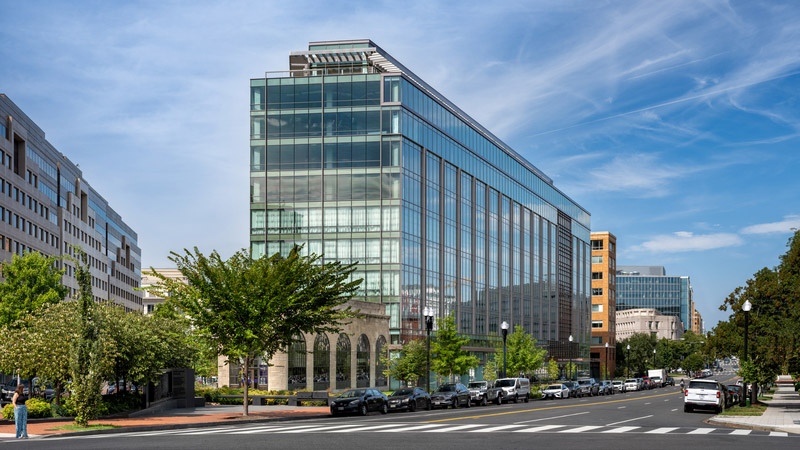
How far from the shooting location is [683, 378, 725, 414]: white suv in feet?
135

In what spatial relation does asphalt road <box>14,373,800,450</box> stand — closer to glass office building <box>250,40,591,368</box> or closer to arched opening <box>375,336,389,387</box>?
arched opening <box>375,336,389,387</box>

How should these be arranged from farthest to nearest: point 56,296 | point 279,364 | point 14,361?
point 56,296, point 279,364, point 14,361

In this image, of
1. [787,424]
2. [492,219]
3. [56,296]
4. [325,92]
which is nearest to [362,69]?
[325,92]

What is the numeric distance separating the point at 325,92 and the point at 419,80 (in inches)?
501

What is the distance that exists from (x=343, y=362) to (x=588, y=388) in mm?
26306

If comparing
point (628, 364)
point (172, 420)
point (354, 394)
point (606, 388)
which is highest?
point (354, 394)

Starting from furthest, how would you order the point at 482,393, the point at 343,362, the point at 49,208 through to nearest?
the point at 49,208 < the point at 343,362 < the point at 482,393

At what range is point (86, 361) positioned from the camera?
29.4 meters

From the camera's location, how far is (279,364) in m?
58.3

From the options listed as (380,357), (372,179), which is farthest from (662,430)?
(372,179)

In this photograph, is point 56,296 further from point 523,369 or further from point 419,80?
point 523,369

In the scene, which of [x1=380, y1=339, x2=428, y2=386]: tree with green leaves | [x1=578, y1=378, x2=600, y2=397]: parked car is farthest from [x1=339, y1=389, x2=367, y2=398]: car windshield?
[x1=578, y1=378, x2=600, y2=397]: parked car

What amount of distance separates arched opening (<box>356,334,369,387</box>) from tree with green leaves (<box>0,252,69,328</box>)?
77.5 ft

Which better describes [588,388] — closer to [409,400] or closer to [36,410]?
[409,400]
